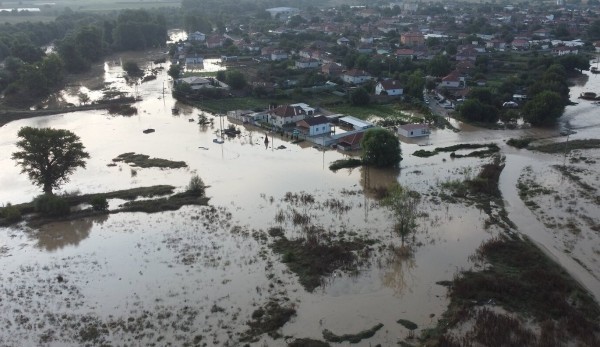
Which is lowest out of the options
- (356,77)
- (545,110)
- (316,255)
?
(316,255)

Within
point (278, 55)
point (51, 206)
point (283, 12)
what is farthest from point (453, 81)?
point (283, 12)

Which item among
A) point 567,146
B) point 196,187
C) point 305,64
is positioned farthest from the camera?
point 305,64

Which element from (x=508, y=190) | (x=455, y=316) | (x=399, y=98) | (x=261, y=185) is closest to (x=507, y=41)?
(x=399, y=98)

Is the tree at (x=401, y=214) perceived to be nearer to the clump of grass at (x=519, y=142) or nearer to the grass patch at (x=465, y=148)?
the grass patch at (x=465, y=148)

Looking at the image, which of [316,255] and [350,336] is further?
[316,255]

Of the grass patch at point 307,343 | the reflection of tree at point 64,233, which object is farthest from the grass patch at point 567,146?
the reflection of tree at point 64,233

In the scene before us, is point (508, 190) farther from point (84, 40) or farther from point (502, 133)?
point (84, 40)

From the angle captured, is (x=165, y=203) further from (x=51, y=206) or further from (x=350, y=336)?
(x=350, y=336)
